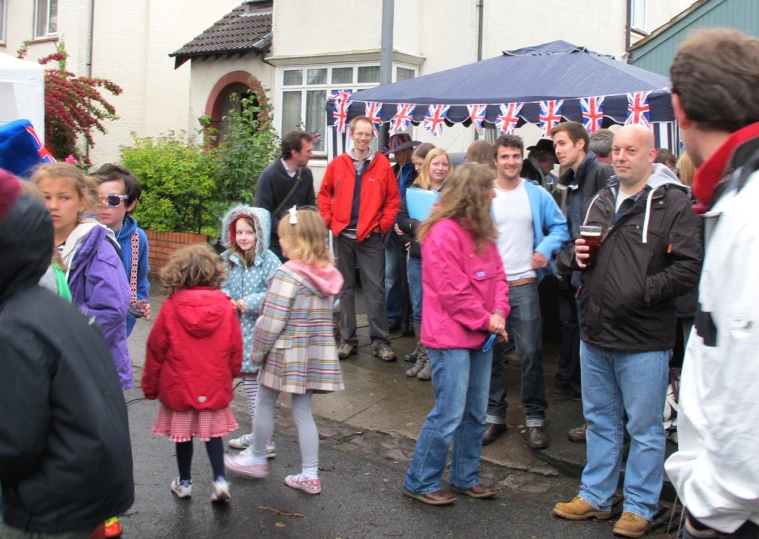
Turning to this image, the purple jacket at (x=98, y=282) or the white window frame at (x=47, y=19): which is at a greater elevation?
the white window frame at (x=47, y=19)

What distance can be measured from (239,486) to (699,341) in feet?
11.7

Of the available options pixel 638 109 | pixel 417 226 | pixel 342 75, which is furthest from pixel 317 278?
pixel 342 75

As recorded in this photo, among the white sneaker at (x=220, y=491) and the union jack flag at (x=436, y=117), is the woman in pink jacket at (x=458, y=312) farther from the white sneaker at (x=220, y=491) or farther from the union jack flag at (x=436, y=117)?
the union jack flag at (x=436, y=117)

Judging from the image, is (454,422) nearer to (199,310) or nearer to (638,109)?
(199,310)

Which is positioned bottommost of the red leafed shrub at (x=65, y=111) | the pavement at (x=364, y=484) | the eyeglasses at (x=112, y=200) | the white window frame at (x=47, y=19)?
the pavement at (x=364, y=484)

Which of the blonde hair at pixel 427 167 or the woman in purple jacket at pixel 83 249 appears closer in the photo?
the woman in purple jacket at pixel 83 249

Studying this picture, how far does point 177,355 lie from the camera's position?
4312mm

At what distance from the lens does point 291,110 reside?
1594 cm

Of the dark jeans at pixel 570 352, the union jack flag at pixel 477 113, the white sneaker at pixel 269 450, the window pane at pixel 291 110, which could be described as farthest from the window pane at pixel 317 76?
the white sneaker at pixel 269 450

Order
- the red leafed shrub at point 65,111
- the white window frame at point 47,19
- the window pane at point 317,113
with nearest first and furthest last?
the red leafed shrub at point 65,111
the window pane at point 317,113
the white window frame at point 47,19

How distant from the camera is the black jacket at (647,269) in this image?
13.4 feet

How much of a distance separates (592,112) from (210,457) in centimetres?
457

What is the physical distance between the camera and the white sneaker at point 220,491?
451cm

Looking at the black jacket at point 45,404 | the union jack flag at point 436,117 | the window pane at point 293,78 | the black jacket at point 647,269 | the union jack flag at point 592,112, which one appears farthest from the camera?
the window pane at point 293,78
